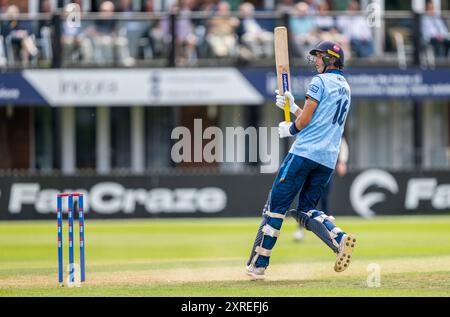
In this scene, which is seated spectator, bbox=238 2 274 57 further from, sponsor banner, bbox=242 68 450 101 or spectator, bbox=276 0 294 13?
spectator, bbox=276 0 294 13

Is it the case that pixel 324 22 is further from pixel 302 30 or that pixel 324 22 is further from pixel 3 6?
pixel 3 6

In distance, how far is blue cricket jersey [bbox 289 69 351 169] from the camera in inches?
441

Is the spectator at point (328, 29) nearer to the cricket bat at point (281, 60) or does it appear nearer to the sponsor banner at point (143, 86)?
the sponsor banner at point (143, 86)

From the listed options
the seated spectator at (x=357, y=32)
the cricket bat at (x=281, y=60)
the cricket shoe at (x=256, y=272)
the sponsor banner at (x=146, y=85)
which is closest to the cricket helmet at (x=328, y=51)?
the cricket bat at (x=281, y=60)

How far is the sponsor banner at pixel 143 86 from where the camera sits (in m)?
26.2

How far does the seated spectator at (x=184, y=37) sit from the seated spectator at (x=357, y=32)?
3594 millimetres

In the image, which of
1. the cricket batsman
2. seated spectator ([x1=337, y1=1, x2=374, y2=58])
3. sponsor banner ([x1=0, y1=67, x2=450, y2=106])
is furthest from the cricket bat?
seated spectator ([x1=337, y1=1, x2=374, y2=58])

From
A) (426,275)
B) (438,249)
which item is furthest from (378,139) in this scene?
(426,275)

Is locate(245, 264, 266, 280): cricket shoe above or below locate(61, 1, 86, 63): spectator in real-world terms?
below

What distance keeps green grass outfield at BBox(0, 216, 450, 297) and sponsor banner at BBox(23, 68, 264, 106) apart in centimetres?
334

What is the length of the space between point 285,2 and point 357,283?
19.0 meters

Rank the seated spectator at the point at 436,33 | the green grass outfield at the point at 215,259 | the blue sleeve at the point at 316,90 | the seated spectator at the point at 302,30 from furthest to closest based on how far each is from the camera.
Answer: the seated spectator at the point at 436,33, the seated spectator at the point at 302,30, the blue sleeve at the point at 316,90, the green grass outfield at the point at 215,259

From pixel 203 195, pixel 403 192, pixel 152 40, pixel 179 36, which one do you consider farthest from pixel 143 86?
pixel 403 192

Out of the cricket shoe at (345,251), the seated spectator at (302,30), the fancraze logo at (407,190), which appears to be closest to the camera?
the cricket shoe at (345,251)
